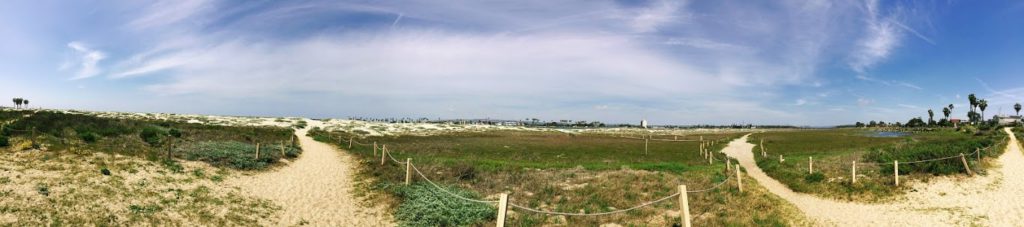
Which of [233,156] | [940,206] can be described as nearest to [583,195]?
[940,206]

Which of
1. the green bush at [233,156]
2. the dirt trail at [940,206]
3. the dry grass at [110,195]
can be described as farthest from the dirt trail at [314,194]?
the dirt trail at [940,206]

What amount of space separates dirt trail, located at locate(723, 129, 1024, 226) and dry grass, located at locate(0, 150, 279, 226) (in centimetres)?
1967

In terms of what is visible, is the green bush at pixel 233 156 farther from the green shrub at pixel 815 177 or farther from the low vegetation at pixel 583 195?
the green shrub at pixel 815 177

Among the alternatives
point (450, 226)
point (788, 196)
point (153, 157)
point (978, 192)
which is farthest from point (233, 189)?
point (978, 192)

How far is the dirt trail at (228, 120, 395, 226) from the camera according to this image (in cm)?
1492

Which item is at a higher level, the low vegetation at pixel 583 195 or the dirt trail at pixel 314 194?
the low vegetation at pixel 583 195

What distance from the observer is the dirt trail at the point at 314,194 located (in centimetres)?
1492

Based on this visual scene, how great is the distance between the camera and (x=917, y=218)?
1538 cm

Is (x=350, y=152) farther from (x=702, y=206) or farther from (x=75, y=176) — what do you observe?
(x=702, y=206)

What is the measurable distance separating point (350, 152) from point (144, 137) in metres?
13.1

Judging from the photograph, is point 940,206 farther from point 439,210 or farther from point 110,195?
point 110,195

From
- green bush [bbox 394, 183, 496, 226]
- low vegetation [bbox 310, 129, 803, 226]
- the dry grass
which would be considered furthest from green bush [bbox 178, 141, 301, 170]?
green bush [bbox 394, 183, 496, 226]

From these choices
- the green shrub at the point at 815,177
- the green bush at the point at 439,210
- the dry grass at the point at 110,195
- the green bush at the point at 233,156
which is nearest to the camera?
the dry grass at the point at 110,195

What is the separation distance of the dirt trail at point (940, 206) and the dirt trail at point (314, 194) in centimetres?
1574
